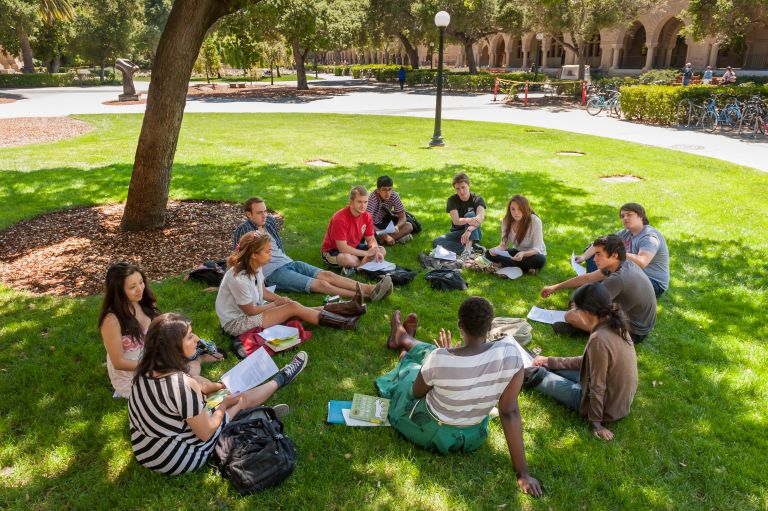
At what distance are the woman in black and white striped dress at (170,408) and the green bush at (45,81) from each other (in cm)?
5317

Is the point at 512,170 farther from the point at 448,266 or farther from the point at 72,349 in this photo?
the point at 72,349

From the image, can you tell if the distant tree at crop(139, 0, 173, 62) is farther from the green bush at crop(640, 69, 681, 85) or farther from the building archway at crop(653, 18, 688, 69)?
the building archway at crop(653, 18, 688, 69)

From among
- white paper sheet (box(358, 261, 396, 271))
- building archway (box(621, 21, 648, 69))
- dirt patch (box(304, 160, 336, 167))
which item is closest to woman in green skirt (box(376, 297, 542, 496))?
white paper sheet (box(358, 261, 396, 271))

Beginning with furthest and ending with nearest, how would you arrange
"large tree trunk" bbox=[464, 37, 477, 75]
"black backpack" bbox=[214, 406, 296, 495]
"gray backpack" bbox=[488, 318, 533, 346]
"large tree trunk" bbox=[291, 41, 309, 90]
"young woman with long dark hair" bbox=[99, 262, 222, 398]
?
"large tree trunk" bbox=[464, 37, 477, 75] < "large tree trunk" bbox=[291, 41, 309, 90] < "gray backpack" bbox=[488, 318, 533, 346] < "young woman with long dark hair" bbox=[99, 262, 222, 398] < "black backpack" bbox=[214, 406, 296, 495]

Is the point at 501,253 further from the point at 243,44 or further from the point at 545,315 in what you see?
the point at 243,44

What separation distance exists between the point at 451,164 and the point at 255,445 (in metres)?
11.0

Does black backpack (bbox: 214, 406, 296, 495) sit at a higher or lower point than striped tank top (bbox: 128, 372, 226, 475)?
lower

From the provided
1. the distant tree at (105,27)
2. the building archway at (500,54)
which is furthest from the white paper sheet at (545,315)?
the building archway at (500,54)

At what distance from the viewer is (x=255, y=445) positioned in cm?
357

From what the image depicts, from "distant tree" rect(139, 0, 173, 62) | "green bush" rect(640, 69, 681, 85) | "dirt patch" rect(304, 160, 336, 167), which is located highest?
"distant tree" rect(139, 0, 173, 62)

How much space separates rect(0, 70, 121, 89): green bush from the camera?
145 feet

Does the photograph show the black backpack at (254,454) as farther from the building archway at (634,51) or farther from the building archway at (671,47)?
the building archway at (634,51)

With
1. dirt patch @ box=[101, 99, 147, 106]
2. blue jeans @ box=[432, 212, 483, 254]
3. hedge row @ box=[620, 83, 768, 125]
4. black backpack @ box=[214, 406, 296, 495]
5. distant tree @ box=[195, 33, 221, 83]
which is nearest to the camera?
black backpack @ box=[214, 406, 296, 495]

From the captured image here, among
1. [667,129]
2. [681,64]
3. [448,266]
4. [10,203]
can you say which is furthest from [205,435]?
[681,64]
